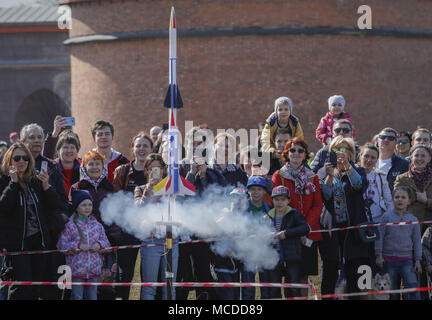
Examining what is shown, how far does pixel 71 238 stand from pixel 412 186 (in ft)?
14.1

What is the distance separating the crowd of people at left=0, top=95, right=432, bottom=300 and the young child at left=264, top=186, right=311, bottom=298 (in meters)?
0.01

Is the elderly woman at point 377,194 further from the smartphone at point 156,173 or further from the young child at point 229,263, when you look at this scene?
the smartphone at point 156,173

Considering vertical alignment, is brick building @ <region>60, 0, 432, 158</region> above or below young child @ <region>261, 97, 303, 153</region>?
above

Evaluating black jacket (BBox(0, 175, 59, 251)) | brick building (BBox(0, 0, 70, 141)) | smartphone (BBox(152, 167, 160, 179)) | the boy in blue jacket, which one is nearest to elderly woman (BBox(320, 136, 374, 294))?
the boy in blue jacket

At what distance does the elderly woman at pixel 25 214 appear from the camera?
27.2 feet

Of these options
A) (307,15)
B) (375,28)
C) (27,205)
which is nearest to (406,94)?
(375,28)

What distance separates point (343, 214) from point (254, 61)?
1210cm

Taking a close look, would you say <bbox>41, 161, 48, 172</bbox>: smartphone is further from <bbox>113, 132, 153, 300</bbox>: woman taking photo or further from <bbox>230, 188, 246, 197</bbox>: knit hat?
<bbox>230, 188, 246, 197</bbox>: knit hat

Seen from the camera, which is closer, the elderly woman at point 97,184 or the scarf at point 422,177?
A: the elderly woman at point 97,184

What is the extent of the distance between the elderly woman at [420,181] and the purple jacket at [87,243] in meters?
3.86

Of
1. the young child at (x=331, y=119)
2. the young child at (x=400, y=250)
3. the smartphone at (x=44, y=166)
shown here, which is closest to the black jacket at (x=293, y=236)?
the young child at (x=400, y=250)

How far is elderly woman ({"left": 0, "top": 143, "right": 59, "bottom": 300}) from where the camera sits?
8.29 metres

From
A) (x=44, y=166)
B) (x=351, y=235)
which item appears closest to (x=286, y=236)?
(x=351, y=235)

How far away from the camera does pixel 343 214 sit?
9242 mm
